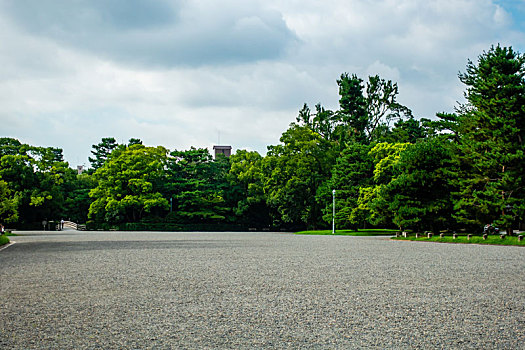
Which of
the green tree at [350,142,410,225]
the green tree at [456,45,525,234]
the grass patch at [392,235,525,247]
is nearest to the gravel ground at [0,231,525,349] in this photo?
the grass patch at [392,235,525,247]

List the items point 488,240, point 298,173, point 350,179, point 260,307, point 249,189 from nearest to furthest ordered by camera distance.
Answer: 1. point 260,307
2. point 488,240
3. point 350,179
4. point 298,173
5. point 249,189

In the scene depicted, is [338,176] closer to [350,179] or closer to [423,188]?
[350,179]

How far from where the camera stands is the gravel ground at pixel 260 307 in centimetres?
471

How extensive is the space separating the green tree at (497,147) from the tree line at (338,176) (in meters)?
0.07

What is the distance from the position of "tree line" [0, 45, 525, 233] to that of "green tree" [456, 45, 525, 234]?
2.6 inches

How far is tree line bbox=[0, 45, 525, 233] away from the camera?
25391mm

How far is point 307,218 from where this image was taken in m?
47.5

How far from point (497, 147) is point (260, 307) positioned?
2188 cm

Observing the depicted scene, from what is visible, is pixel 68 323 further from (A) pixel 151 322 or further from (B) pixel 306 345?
(B) pixel 306 345

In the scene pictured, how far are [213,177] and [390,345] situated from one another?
53759 mm

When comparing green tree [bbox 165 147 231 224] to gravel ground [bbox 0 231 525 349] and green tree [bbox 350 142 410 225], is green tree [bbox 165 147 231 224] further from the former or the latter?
gravel ground [bbox 0 231 525 349]

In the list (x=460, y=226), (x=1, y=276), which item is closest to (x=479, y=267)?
(x=1, y=276)

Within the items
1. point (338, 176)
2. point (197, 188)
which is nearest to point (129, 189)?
point (197, 188)

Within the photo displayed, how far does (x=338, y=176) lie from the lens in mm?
41812
